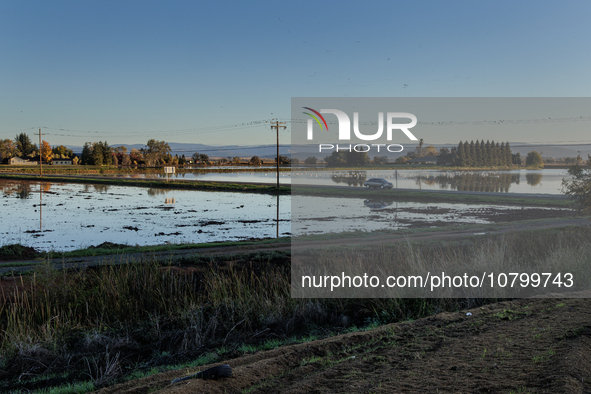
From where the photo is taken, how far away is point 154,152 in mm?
157875

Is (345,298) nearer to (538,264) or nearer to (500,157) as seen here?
(538,264)

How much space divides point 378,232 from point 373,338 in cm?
1477

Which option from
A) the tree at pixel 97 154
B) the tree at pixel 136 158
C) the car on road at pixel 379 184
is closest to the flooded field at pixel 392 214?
the car on road at pixel 379 184

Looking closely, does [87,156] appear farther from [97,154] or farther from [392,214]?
[392,214]

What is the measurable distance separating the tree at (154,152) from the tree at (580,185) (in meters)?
150

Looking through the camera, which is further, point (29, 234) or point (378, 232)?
point (29, 234)

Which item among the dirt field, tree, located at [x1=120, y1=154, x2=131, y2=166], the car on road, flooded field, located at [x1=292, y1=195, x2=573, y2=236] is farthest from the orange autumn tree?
the dirt field

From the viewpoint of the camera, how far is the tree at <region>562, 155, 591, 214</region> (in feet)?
63.7

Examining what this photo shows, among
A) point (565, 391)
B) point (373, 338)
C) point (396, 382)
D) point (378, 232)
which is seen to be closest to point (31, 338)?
point (373, 338)

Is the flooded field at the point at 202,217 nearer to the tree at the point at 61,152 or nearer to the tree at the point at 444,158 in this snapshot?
the tree at the point at 444,158

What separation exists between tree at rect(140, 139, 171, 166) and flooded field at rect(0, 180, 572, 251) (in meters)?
115

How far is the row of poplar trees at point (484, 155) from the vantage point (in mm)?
45431

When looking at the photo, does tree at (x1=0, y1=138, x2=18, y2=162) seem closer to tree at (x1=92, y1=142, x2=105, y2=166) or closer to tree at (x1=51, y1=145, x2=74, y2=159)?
tree at (x1=51, y1=145, x2=74, y2=159)

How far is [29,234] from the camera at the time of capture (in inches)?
912
